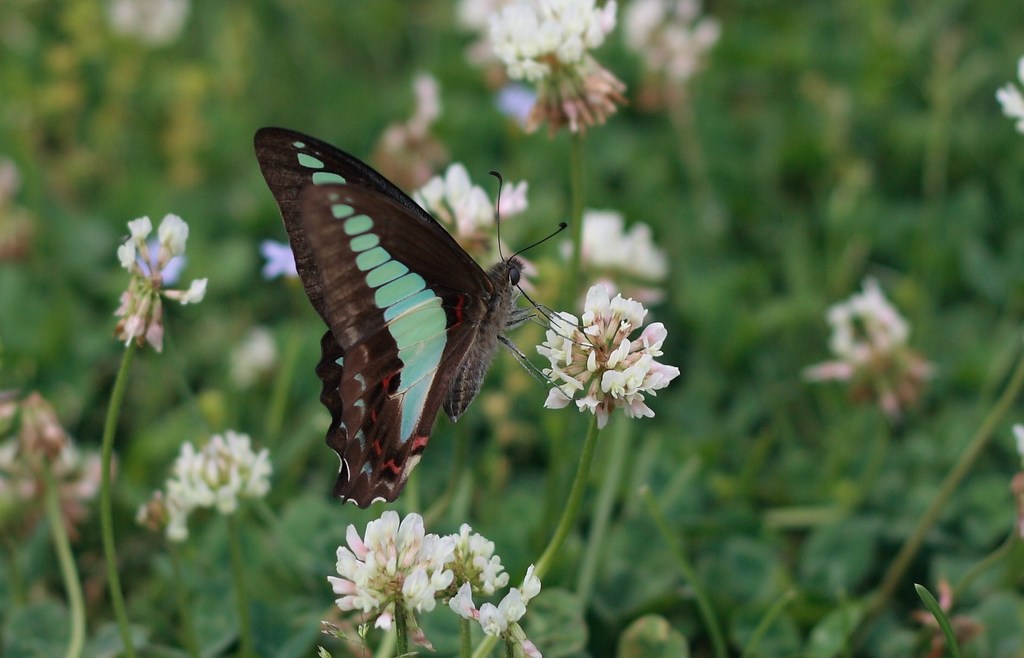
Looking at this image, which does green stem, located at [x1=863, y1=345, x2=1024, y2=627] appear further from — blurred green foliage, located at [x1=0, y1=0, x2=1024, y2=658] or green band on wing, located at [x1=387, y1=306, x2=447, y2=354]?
green band on wing, located at [x1=387, y1=306, x2=447, y2=354]

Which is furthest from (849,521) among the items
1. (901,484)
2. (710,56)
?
(710,56)

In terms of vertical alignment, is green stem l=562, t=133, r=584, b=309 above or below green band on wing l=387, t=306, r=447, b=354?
above

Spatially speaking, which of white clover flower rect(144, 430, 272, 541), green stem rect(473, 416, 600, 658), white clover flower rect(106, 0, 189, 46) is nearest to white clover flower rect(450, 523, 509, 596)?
green stem rect(473, 416, 600, 658)

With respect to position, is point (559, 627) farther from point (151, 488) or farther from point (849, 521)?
point (151, 488)

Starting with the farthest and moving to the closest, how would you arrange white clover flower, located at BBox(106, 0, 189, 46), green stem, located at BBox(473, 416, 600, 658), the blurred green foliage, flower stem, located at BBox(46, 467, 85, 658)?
white clover flower, located at BBox(106, 0, 189, 46) → the blurred green foliage → flower stem, located at BBox(46, 467, 85, 658) → green stem, located at BBox(473, 416, 600, 658)

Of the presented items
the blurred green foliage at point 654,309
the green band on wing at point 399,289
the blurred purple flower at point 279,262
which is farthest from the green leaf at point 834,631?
the blurred purple flower at point 279,262

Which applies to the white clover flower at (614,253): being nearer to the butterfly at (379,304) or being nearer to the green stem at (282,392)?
the butterfly at (379,304)
